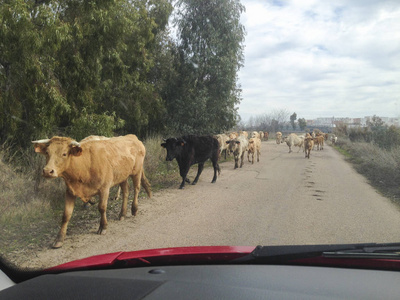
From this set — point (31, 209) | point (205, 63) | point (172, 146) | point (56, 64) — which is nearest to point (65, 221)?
point (31, 209)

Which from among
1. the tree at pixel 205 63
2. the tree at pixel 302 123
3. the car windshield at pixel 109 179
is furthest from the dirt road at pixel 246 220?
the tree at pixel 302 123

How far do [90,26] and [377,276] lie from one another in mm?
10642

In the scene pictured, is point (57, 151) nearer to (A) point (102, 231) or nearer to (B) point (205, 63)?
(A) point (102, 231)

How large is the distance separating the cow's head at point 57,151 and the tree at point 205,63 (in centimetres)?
1566

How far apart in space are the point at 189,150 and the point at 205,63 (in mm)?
10458

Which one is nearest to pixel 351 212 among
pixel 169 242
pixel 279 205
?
pixel 279 205

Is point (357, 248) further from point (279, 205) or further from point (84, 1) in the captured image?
point (84, 1)

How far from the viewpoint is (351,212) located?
26.4 feet

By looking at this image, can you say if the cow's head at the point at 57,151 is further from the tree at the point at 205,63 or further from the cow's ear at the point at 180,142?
the tree at the point at 205,63

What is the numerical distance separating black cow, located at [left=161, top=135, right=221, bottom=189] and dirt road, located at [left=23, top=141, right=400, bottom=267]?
762mm

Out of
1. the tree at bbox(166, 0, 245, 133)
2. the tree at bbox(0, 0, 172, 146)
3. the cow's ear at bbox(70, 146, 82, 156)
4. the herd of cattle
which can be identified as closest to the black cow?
the tree at bbox(0, 0, 172, 146)

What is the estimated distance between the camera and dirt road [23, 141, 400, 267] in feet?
18.8

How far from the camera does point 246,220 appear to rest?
7.16 metres

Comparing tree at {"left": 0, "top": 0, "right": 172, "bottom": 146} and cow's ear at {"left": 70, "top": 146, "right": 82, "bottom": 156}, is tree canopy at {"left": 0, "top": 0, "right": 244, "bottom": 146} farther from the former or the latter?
cow's ear at {"left": 70, "top": 146, "right": 82, "bottom": 156}
